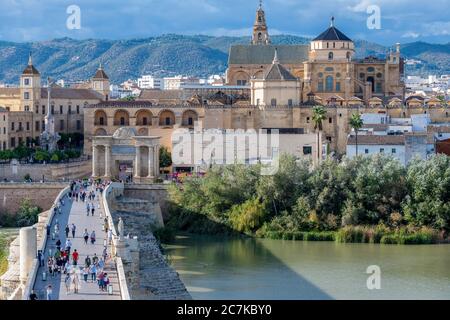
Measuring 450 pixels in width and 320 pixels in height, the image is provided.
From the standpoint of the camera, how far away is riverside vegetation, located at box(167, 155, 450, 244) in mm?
47594

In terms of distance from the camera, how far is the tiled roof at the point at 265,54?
76.2 metres

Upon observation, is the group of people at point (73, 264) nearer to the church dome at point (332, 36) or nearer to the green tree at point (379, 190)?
the green tree at point (379, 190)

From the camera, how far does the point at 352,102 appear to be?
68.8 metres

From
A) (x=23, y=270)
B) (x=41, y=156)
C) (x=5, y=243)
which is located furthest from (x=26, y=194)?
(x=23, y=270)

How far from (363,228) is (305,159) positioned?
6.43m

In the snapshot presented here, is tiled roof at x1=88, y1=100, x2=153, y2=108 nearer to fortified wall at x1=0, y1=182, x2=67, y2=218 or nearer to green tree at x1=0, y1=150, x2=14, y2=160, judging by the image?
green tree at x1=0, y1=150, x2=14, y2=160

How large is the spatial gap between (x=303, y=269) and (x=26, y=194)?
18.8 m

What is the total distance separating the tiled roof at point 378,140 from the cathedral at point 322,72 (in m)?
9.98

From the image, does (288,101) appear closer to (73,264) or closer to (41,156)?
(41,156)

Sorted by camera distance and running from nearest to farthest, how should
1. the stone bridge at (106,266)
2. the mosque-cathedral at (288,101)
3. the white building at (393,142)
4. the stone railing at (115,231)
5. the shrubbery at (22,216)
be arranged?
the stone railing at (115,231) < the stone bridge at (106,266) < the shrubbery at (22,216) < the white building at (393,142) < the mosque-cathedral at (288,101)

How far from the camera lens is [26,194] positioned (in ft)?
175

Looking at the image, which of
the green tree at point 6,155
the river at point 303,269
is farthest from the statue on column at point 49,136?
the river at point 303,269

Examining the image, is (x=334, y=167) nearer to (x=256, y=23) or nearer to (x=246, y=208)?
(x=246, y=208)

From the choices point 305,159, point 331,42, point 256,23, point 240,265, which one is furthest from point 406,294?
point 256,23
